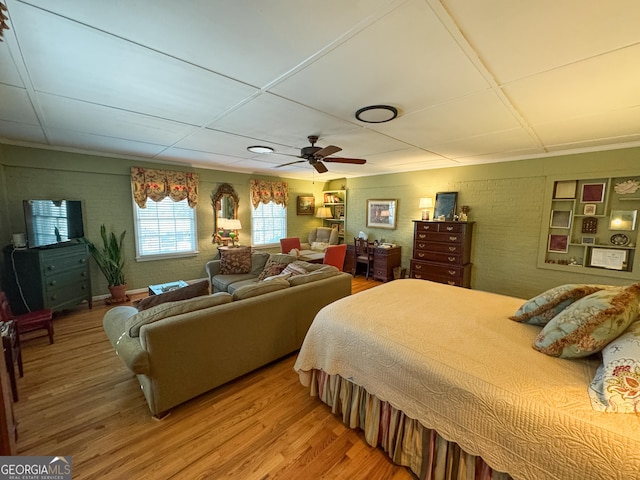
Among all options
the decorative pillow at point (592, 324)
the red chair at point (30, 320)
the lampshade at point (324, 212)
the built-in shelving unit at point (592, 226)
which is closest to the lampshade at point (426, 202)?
the built-in shelving unit at point (592, 226)

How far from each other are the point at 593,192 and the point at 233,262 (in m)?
5.42

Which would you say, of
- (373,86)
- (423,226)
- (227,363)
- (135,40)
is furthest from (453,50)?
(423,226)

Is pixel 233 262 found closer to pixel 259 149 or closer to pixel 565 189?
pixel 259 149

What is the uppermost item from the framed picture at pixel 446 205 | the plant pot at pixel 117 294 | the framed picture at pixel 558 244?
the framed picture at pixel 446 205

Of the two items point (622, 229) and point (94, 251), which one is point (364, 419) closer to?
point (622, 229)

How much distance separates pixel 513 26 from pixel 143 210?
5.38 meters

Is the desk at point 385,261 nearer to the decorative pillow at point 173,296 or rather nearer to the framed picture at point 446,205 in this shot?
the framed picture at point 446,205

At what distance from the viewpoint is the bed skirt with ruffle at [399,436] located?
50.1 inches

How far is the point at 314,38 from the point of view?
133cm

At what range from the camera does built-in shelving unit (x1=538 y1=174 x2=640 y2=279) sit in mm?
3352

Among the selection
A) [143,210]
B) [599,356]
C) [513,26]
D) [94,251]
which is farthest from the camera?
[143,210]

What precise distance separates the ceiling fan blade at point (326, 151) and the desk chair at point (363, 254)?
10.4 feet

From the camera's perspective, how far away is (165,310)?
1880 mm

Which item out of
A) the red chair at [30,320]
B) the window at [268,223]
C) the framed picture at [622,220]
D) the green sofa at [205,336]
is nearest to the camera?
the green sofa at [205,336]
